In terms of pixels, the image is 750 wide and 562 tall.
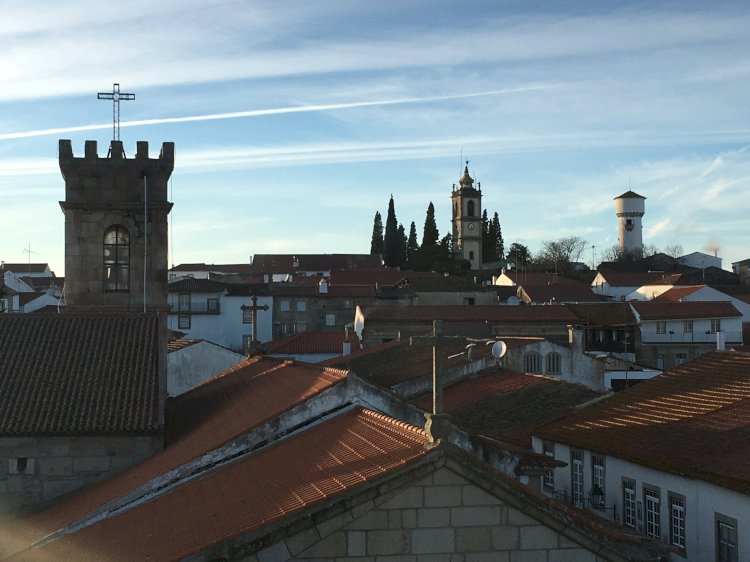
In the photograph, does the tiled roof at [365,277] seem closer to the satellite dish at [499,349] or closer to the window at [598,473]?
the satellite dish at [499,349]

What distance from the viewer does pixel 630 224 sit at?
12644cm

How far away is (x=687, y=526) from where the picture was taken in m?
16.2

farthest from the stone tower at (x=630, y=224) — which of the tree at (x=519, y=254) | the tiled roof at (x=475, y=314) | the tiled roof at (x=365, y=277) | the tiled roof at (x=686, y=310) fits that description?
the tiled roof at (x=475, y=314)

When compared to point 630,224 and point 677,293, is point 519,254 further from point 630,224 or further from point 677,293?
point 677,293

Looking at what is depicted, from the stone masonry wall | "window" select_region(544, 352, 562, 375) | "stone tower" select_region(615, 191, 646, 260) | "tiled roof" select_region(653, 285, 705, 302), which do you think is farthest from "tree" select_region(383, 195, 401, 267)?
the stone masonry wall

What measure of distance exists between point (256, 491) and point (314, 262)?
117 metres

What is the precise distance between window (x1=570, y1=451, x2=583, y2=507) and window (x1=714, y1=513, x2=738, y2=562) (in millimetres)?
4794

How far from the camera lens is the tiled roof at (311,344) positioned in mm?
58312

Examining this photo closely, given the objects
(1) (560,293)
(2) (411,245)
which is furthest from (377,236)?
(1) (560,293)

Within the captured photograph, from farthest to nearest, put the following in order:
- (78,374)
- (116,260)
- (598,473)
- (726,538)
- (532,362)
A: (532,362), (116,260), (78,374), (598,473), (726,538)

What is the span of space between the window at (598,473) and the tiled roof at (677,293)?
58.4 m

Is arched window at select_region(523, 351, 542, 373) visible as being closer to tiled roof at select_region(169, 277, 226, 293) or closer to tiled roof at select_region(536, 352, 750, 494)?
tiled roof at select_region(536, 352, 750, 494)

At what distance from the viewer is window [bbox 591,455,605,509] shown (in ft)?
62.9

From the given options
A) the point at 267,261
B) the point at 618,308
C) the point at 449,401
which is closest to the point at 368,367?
the point at 449,401
